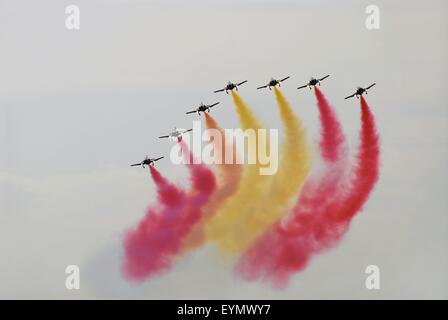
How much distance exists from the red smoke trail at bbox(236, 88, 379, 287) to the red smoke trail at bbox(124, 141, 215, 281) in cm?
118

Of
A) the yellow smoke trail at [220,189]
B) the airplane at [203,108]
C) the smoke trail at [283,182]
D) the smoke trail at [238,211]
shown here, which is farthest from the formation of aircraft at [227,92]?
the smoke trail at [238,211]

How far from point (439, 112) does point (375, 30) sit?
5.73ft

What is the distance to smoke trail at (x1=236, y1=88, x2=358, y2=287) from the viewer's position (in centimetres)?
1586

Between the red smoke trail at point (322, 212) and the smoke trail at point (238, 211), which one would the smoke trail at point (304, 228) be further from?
the smoke trail at point (238, 211)

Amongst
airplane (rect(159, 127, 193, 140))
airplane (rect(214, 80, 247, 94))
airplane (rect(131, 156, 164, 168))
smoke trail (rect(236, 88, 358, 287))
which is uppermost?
airplane (rect(214, 80, 247, 94))

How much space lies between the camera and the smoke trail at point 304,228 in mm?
15859

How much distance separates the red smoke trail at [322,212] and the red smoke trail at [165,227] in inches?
46.6

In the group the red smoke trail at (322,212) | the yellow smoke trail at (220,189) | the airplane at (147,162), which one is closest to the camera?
the airplane at (147,162)

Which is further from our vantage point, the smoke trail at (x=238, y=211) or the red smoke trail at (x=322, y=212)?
the smoke trail at (x=238, y=211)

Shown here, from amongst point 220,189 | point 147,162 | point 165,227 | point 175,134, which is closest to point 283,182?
point 220,189

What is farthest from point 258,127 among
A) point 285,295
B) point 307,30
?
point 285,295

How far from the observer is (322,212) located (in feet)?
52.6

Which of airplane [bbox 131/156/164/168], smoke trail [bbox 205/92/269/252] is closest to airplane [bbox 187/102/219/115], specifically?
airplane [bbox 131/156/164/168]

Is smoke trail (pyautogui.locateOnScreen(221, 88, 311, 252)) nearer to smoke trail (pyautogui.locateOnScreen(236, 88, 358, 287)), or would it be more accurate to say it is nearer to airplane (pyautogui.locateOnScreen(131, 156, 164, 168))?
smoke trail (pyautogui.locateOnScreen(236, 88, 358, 287))
